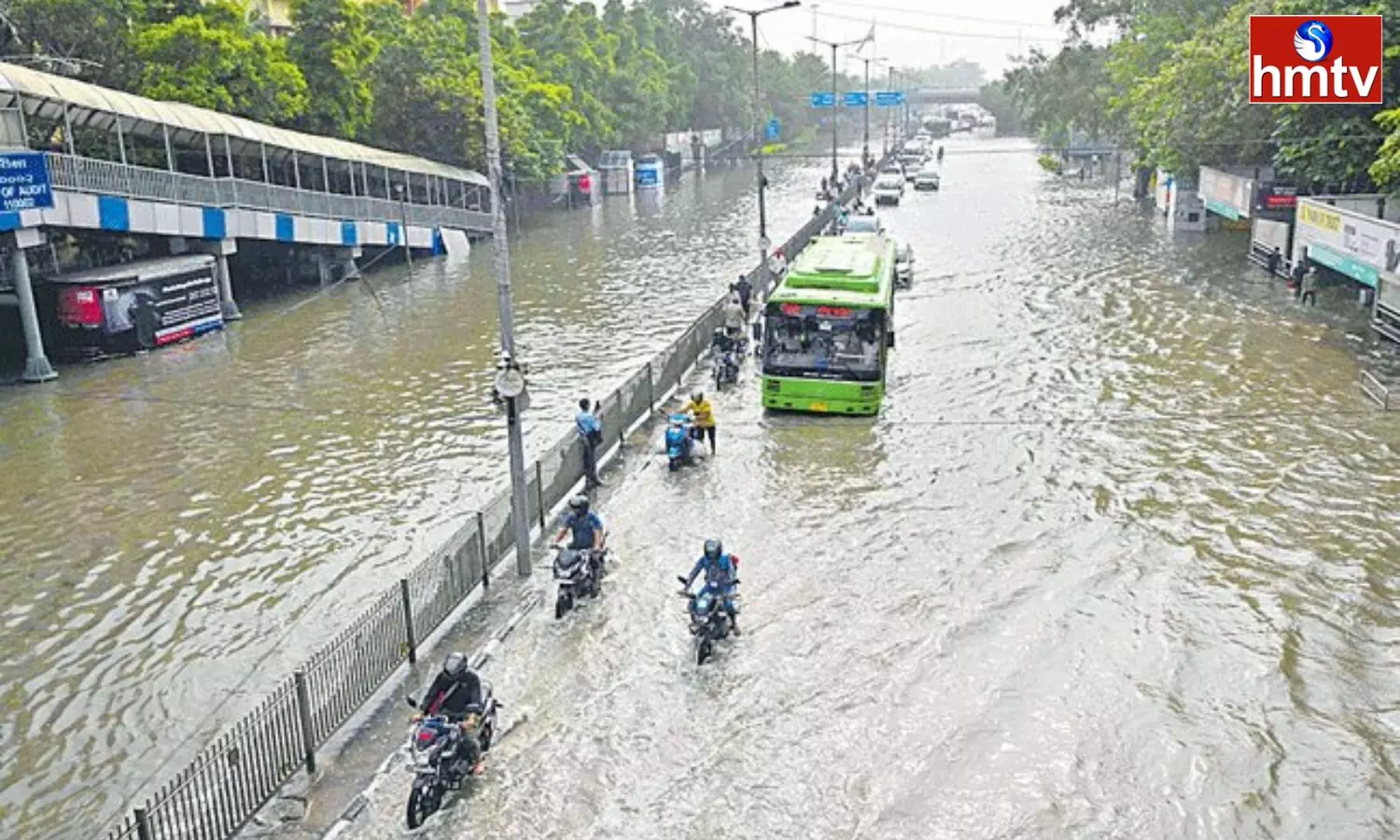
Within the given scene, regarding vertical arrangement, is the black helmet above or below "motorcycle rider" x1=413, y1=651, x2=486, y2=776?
above

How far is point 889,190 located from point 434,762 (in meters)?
62.1

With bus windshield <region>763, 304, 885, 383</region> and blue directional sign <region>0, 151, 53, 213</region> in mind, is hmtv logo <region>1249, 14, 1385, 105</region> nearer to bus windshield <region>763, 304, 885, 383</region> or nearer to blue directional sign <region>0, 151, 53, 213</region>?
bus windshield <region>763, 304, 885, 383</region>

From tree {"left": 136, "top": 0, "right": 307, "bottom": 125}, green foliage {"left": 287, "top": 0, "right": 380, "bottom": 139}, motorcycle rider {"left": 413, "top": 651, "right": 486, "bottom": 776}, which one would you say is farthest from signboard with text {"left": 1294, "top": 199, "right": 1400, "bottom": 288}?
green foliage {"left": 287, "top": 0, "right": 380, "bottom": 139}

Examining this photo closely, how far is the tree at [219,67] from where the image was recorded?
38.9m

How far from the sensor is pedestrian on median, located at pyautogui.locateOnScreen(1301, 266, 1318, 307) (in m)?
33.7

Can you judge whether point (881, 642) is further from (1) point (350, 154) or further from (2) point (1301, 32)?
(1) point (350, 154)

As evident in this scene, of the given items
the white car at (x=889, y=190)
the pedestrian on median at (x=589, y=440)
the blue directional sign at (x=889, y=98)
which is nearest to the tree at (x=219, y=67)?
the pedestrian on median at (x=589, y=440)

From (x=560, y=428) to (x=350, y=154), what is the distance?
2366 centimetres

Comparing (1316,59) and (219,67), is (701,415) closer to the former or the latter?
(1316,59)

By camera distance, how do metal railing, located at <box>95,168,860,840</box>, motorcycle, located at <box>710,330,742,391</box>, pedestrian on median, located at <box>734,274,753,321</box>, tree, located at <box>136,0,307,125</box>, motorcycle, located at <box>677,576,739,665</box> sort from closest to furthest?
1. metal railing, located at <box>95,168,860,840</box>
2. motorcycle, located at <box>677,576,739,665</box>
3. motorcycle, located at <box>710,330,742,391</box>
4. pedestrian on median, located at <box>734,274,753,321</box>
5. tree, located at <box>136,0,307,125</box>

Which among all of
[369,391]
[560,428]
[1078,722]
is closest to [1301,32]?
[560,428]

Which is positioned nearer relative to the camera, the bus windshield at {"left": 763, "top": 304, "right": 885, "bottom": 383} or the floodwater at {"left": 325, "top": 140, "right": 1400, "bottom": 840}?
the floodwater at {"left": 325, "top": 140, "right": 1400, "bottom": 840}

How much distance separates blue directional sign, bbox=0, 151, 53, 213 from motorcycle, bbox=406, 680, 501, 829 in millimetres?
20645

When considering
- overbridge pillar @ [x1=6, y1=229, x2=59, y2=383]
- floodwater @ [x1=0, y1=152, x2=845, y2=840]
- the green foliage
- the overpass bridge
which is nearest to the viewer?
floodwater @ [x1=0, y1=152, x2=845, y2=840]
